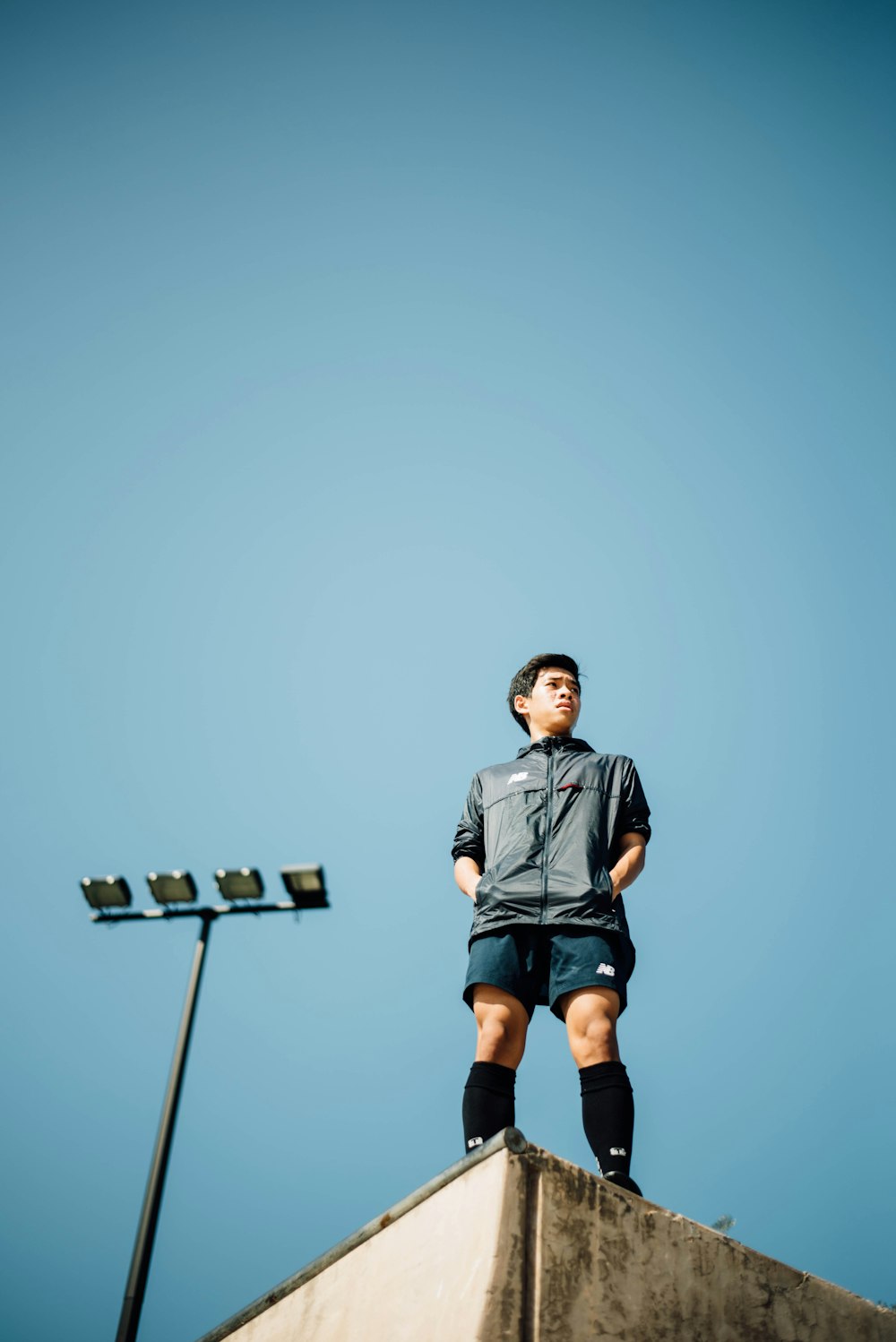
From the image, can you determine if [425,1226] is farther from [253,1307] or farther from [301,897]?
[301,897]

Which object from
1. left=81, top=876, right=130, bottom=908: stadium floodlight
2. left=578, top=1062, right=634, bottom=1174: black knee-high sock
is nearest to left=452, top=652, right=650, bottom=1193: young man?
left=578, top=1062, right=634, bottom=1174: black knee-high sock

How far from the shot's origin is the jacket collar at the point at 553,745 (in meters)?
4.18

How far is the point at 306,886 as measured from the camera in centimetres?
930

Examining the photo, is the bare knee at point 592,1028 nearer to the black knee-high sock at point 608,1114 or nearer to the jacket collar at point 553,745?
the black knee-high sock at point 608,1114

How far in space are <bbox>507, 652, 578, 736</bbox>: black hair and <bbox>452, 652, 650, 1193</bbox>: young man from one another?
29 centimetres

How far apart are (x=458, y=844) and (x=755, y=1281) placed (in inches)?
82.9

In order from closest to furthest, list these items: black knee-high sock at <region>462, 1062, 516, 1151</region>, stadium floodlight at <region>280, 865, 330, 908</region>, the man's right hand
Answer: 1. black knee-high sock at <region>462, 1062, 516, 1151</region>
2. the man's right hand
3. stadium floodlight at <region>280, 865, 330, 908</region>

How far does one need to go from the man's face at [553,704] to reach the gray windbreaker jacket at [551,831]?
100 mm

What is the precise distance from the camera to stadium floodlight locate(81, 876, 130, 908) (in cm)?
962

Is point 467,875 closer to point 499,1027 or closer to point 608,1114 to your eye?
point 499,1027

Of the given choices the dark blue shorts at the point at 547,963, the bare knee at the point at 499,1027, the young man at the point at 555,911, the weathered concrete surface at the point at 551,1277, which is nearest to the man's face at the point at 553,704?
the young man at the point at 555,911

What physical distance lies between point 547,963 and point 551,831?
0.55m

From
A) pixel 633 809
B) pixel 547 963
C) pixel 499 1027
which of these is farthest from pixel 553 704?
pixel 499 1027

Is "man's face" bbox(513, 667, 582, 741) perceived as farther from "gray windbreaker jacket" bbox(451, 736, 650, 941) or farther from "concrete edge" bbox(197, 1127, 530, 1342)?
"concrete edge" bbox(197, 1127, 530, 1342)
